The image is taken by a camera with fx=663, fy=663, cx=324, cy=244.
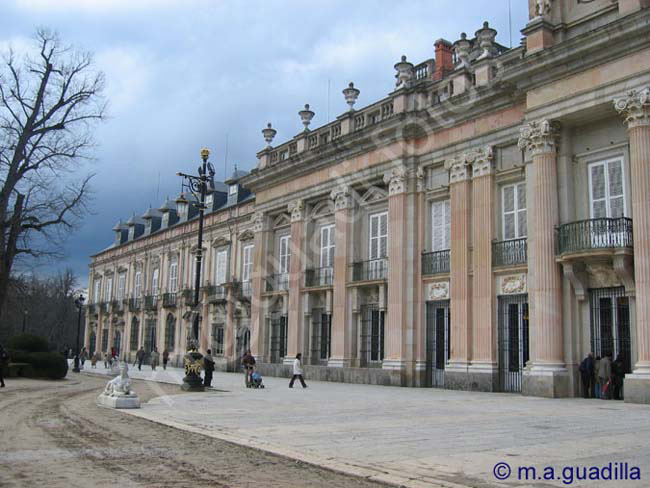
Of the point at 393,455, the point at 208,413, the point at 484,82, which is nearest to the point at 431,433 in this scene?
the point at 393,455

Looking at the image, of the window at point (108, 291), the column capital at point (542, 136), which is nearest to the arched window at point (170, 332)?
the window at point (108, 291)

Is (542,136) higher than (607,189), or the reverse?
(542,136)

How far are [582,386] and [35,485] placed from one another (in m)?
15.8

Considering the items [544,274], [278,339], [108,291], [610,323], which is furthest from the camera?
[108,291]

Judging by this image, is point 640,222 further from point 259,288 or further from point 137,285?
point 137,285

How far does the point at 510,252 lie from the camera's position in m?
21.5

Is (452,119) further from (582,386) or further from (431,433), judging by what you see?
(431,433)

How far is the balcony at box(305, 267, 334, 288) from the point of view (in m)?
29.2

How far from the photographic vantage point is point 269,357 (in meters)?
32.6

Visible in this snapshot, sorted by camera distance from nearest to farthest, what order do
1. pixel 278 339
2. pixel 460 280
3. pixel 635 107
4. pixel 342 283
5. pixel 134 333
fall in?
pixel 635 107
pixel 460 280
pixel 342 283
pixel 278 339
pixel 134 333

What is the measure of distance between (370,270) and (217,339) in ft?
52.4

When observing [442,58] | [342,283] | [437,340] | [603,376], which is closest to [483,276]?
[437,340]

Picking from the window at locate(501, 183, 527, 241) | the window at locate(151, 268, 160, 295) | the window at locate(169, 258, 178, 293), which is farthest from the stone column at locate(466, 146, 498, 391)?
the window at locate(151, 268, 160, 295)

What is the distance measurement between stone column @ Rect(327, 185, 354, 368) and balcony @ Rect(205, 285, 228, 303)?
43.2 ft
